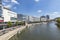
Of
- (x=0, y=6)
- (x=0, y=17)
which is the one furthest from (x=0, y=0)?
(x=0, y=17)

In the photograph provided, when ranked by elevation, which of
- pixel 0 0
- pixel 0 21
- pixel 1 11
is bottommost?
pixel 0 21

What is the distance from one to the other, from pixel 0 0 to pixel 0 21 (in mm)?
14756

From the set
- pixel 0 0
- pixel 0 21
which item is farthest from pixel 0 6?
pixel 0 21

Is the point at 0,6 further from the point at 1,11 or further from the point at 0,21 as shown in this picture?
the point at 0,21

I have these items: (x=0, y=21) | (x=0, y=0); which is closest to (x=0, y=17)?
(x=0, y=21)

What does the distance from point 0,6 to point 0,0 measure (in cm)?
405

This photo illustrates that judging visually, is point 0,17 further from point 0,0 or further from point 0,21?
point 0,0

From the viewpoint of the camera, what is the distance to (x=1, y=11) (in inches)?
3356

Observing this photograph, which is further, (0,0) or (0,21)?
(0,21)

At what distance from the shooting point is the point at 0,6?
82.3m

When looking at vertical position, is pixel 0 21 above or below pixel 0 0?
below

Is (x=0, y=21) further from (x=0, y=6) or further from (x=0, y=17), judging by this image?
(x=0, y=6)

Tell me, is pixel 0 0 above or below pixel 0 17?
above

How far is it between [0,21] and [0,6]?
1070cm
